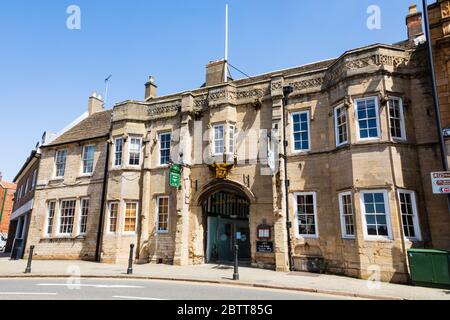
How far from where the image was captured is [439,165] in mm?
11695

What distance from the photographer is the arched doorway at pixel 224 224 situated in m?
16.9

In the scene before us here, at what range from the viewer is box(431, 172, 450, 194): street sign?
10.1 metres

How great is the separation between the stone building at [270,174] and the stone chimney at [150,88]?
74 cm

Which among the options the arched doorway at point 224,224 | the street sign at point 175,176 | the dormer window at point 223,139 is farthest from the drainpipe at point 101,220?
the dormer window at point 223,139

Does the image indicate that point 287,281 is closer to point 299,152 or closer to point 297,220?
point 297,220

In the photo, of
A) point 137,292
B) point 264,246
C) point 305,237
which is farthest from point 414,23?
point 137,292

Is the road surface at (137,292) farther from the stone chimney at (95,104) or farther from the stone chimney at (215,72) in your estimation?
the stone chimney at (95,104)

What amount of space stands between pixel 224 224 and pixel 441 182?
11.4 m

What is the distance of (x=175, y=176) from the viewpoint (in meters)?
15.6

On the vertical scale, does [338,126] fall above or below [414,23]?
below

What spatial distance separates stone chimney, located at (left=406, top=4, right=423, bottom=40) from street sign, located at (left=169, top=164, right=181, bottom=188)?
13.5 metres

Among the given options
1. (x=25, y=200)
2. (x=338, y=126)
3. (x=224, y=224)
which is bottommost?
→ (x=224, y=224)
